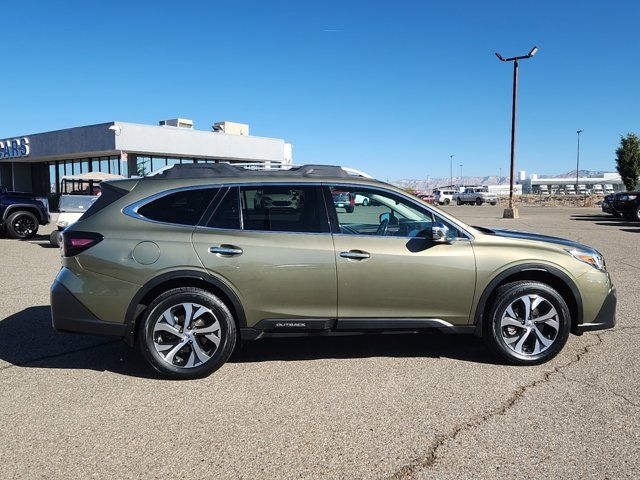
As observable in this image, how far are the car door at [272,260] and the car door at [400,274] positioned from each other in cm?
14

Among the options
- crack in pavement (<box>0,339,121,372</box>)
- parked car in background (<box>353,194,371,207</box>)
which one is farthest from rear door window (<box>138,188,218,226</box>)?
crack in pavement (<box>0,339,121,372</box>)

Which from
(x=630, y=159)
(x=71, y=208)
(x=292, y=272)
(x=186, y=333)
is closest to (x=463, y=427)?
(x=292, y=272)

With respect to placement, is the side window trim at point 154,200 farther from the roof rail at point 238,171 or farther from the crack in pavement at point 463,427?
the crack in pavement at point 463,427

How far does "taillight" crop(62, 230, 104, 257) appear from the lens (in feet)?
14.3

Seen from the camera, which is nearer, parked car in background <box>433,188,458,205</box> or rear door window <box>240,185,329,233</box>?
rear door window <box>240,185,329,233</box>

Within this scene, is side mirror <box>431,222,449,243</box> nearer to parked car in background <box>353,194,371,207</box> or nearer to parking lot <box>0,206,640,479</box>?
parked car in background <box>353,194,371,207</box>

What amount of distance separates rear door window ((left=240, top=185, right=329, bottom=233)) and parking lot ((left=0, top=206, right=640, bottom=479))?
1.24 m

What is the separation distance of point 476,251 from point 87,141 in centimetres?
3036

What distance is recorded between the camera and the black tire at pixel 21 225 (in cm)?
1534

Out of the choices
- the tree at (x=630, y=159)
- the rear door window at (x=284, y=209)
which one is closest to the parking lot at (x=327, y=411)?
the rear door window at (x=284, y=209)

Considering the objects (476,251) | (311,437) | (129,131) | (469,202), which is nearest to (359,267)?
(476,251)

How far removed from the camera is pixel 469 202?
5975 centimetres

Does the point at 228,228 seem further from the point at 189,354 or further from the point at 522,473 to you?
the point at 522,473

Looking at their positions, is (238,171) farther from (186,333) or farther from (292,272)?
(186,333)
